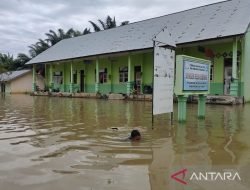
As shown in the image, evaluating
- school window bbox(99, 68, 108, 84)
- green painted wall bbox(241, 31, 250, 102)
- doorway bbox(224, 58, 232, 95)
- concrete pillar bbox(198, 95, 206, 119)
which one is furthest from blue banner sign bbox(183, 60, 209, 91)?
school window bbox(99, 68, 108, 84)

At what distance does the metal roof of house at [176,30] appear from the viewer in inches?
808

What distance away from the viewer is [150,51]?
2544 centimetres

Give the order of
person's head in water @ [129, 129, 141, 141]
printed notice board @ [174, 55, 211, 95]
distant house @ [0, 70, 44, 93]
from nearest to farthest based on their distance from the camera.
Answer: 1. person's head in water @ [129, 129, 141, 141]
2. printed notice board @ [174, 55, 211, 95]
3. distant house @ [0, 70, 44, 93]

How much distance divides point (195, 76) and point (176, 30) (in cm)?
1577

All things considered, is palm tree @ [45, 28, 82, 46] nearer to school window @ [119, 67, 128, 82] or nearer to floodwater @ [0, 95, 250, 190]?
school window @ [119, 67, 128, 82]

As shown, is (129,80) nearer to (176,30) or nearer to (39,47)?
(176,30)

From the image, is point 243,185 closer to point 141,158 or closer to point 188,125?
point 141,158

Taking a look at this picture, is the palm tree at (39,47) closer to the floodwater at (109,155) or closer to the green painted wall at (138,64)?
the green painted wall at (138,64)

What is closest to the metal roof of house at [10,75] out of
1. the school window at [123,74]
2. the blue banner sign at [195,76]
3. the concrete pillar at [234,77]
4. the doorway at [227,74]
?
the school window at [123,74]

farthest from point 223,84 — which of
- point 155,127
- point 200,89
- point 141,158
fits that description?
point 141,158

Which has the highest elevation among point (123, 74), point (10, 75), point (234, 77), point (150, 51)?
point (150, 51)

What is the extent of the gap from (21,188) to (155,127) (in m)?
5.16

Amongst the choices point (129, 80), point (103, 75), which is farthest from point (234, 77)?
point (103, 75)

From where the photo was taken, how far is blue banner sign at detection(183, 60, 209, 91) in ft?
29.6
